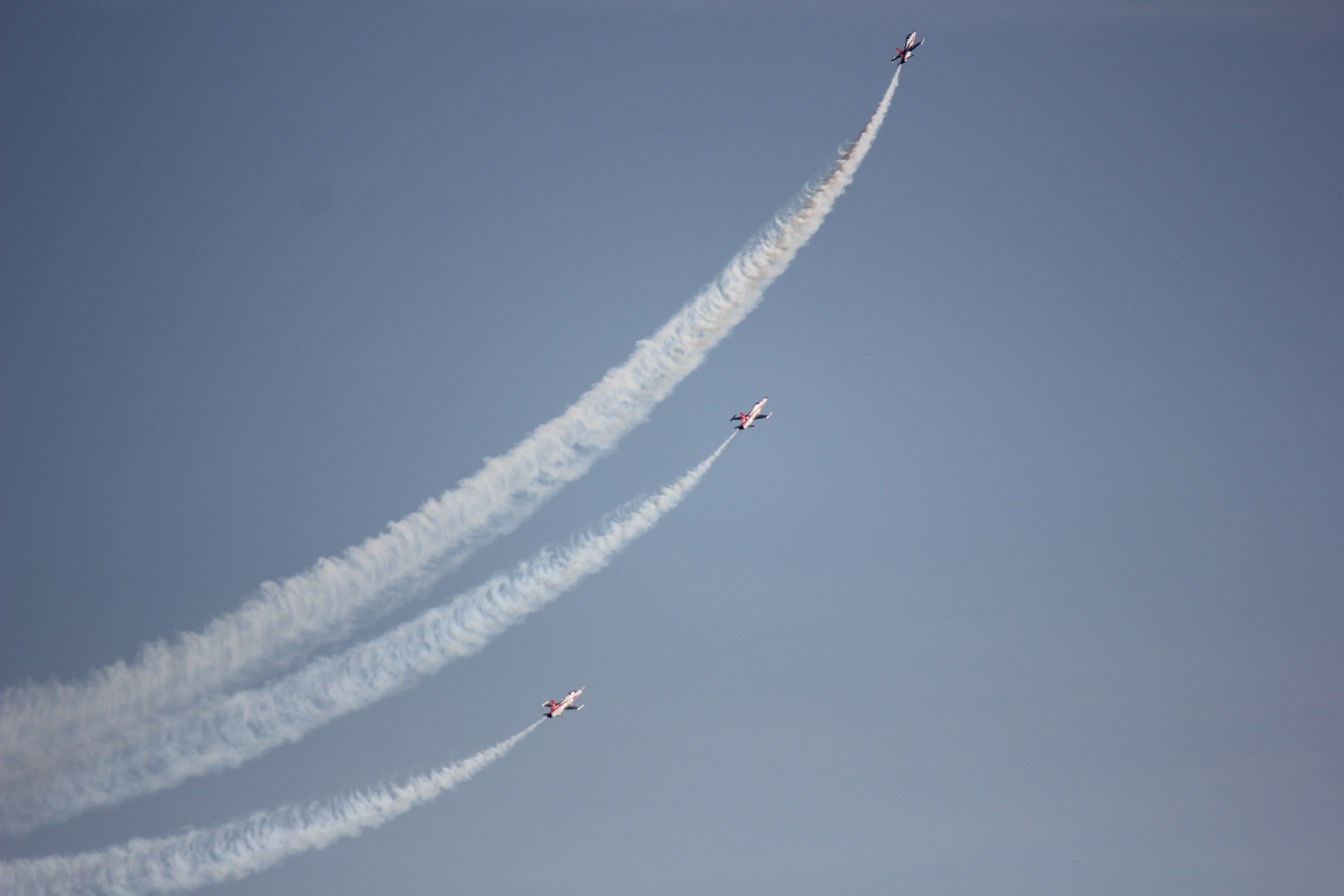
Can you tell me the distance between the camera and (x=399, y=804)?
5522 cm

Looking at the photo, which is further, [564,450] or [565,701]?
[565,701]

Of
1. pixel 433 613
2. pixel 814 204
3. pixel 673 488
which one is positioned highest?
pixel 814 204

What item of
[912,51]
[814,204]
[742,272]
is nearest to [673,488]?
[742,272]

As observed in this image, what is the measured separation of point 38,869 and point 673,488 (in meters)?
31.5

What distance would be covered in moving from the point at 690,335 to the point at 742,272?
378 cm

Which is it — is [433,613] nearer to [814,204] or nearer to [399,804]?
[399,804]

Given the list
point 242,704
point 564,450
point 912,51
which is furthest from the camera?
point 912,51

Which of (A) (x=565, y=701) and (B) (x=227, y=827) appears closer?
(B) (x=227, y=827)

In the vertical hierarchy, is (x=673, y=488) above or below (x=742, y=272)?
below

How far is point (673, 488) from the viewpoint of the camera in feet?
190

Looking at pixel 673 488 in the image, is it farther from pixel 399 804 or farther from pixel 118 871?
pixel 118 871

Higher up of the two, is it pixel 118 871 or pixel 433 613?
pixel 433 613

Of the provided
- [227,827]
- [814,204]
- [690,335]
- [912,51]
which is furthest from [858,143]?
[227,827]

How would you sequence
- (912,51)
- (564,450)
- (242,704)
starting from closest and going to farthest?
(242,704) → (564,450) → (912,51)
